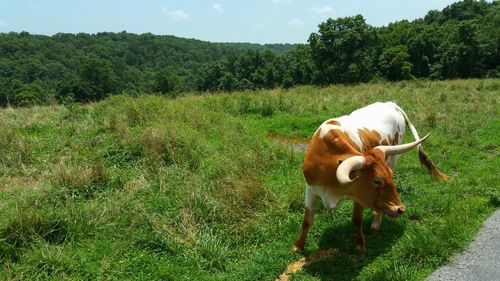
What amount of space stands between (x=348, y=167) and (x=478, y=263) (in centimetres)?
221

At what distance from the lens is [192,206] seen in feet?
20.5

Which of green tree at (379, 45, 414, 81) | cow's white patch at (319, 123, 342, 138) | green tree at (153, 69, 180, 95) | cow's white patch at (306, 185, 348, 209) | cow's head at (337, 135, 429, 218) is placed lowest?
green tree at (153, 69, 180, 95)

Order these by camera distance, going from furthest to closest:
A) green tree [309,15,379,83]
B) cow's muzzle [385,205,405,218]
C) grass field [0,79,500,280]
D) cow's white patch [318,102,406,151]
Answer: green tree [309,15,379,83] → cow's white patch [318,102,406,151] → grass field [0,79,500,280] → cow's muzzle [385,205,405,218]

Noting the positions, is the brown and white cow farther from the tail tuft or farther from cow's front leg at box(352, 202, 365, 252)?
the tail tuft

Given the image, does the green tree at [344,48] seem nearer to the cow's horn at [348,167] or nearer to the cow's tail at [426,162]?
the cow's tail at [426,162]

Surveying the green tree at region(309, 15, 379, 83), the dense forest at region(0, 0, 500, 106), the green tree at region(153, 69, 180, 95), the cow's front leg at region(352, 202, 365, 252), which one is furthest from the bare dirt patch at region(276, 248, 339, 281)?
the green tree at region(153, 69, 180, 95)

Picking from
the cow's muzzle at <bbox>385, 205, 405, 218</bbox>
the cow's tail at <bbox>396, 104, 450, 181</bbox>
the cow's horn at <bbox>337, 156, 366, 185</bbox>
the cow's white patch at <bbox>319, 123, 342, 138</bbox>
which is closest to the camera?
the cow's horn at <bbox>337, 156, 366, 185</bbox>

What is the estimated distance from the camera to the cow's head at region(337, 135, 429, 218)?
180 inches

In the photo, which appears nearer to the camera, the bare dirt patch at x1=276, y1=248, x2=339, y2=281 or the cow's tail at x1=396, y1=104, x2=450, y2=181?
the bare dirt patch at x1=276, y1=248, x2=339, y2=281

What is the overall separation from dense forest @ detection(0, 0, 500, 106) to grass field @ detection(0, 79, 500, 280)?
25.1 feet

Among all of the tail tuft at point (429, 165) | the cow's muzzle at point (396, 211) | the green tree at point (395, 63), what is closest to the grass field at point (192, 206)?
the tail tuft at point (429, 165)

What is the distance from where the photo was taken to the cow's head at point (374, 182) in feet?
15.0

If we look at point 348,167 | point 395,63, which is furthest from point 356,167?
point 395,63

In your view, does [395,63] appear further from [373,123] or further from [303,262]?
[303,262]
